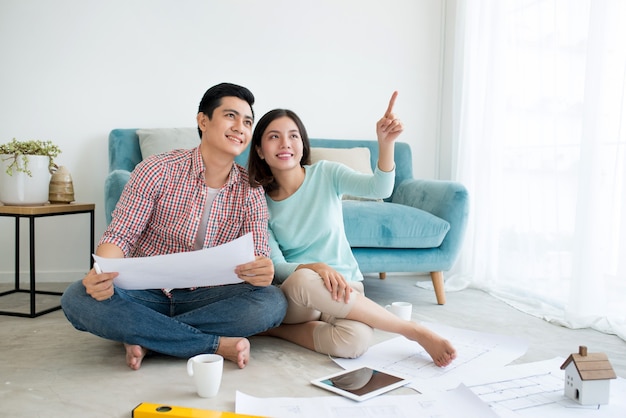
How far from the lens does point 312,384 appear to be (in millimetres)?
1365

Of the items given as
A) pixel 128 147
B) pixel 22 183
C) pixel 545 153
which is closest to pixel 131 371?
pixel 22 183

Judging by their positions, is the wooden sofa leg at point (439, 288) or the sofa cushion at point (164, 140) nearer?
the wooden sofa leg at point (439, 288)

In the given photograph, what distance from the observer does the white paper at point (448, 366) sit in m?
1.40

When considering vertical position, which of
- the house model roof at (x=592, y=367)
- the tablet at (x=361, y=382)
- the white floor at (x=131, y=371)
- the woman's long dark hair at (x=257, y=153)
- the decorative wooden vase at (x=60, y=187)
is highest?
the woman's long dark hair at (x=257, y=153)

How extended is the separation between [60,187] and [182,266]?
1.37 m

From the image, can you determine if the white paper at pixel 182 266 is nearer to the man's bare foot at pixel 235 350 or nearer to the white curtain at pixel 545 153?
the man's bare foot at pixel 235 350

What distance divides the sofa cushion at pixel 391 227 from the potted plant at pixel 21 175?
4.14 feet

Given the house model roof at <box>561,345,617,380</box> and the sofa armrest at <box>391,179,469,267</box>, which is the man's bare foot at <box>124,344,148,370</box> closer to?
the house model roof at <box>561,345,617,380</box>

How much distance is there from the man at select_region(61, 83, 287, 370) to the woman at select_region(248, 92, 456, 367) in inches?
3.4

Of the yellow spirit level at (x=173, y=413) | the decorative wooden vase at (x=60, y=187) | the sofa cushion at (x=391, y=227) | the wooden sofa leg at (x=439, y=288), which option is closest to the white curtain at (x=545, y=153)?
the wooden sofa leg at (x=439, y=288)

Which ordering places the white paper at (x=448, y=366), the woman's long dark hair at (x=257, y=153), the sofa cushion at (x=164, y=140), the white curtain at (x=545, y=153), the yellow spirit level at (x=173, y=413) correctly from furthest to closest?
1. the sofa cushion at (x=164, y=140)
2. the white curtain at (x=545, y=153)
3. the woman's long dark hair at (x=257, y=153)
4. the white paper at (x=448, y=366)
5. the yellow spirit level at (x=173, y=413)

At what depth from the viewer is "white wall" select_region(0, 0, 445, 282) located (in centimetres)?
277

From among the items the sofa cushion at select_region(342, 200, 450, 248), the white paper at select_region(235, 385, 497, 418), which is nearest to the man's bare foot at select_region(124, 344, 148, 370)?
the white paper at select_region(235, 385, 497, 418)

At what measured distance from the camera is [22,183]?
218cm
